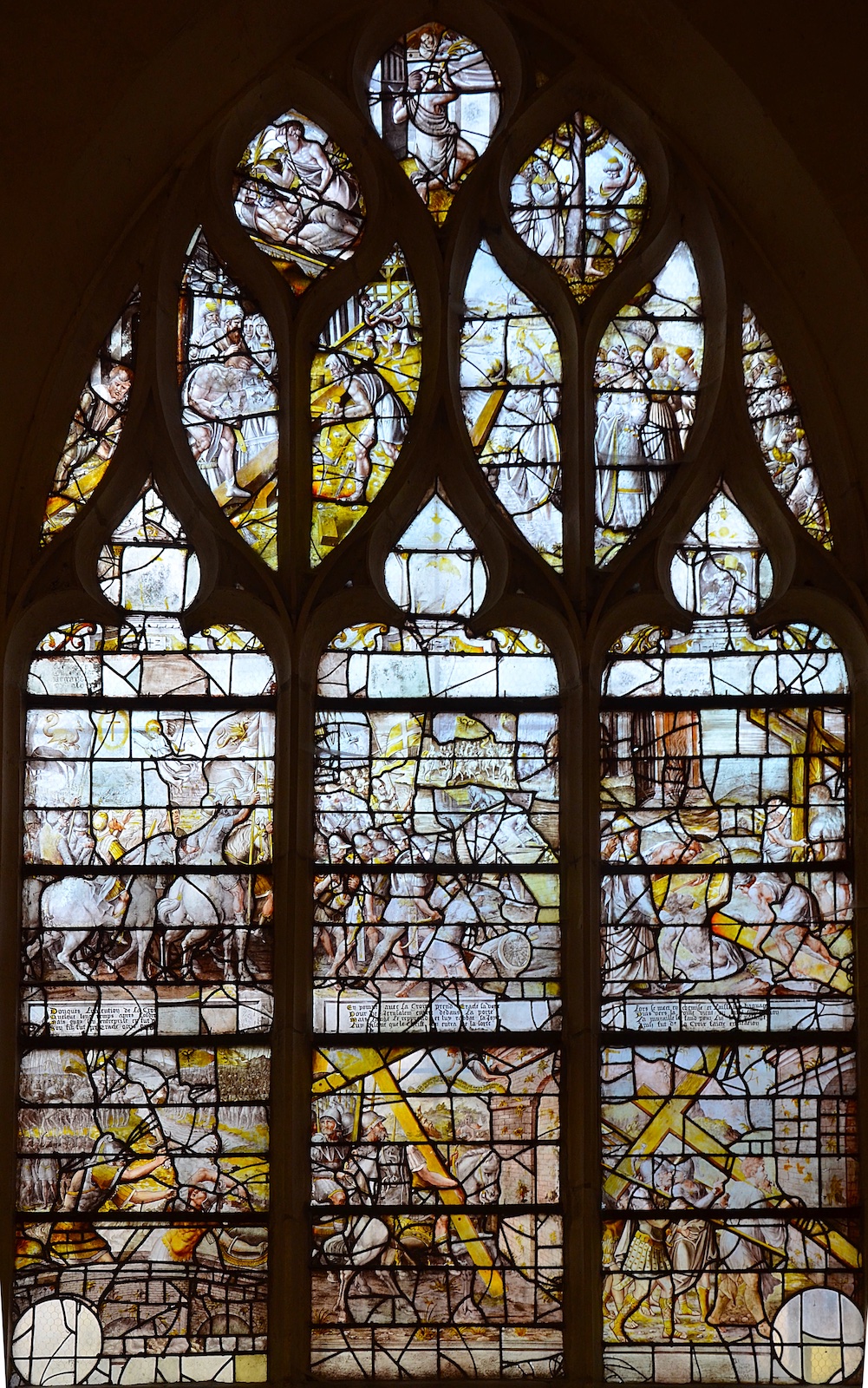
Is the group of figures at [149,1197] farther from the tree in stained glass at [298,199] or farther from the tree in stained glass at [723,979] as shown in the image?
the tree in stained glass at [298,199]

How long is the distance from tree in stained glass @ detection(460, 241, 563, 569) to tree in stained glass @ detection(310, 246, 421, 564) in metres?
0.19

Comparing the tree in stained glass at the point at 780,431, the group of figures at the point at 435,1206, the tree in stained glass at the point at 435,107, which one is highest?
the tree in stained glass at the point at 435,107

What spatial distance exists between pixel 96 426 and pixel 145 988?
1.73 m

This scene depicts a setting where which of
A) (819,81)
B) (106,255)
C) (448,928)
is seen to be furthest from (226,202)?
(448,928)

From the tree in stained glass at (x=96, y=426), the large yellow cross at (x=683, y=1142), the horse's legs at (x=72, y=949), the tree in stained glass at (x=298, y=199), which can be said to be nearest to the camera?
the large yellow cross at (x=683, y=1142)

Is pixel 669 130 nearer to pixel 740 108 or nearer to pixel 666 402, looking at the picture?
pixel 740 108

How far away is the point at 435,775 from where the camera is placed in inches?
222

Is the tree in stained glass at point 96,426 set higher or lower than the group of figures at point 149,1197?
higher

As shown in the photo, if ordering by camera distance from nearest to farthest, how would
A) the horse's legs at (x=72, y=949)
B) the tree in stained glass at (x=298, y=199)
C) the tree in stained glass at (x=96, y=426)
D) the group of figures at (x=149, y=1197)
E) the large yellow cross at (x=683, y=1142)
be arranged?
the group of figures at (x=149, y=1197), the large yellow cross at (x=683, y=1142), the horse's legs at (x=72, y=949), the tree in stained glass at (x=96, y=426), the tree in stained glass at (x=298, y=199)

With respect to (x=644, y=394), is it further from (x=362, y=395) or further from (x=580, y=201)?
(x=362, y=395)

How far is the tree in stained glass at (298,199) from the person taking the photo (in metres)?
5.96

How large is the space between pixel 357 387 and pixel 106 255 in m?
0.87

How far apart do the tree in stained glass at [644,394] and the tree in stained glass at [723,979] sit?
0.73 feet

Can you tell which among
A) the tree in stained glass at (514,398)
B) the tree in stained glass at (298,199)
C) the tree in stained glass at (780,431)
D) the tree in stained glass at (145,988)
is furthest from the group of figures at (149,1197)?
the tree in stained glass at (298,199)
